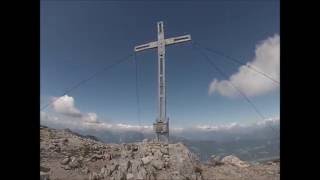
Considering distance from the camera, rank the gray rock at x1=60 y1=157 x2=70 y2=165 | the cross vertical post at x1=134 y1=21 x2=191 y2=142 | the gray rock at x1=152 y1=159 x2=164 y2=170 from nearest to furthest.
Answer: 1. the gray rock at x1=152 y1=159 x2=164 y2=170
2. the cross vertical post at x1=134 y1=21 x2=191 y2=142
3. the gray rock at x1=60 y1=157 x2=70 y2=165

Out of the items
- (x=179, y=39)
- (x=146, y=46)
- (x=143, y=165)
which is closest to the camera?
(x=143, y=165)

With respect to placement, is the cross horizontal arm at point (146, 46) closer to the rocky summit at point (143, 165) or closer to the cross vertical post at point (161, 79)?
the cross vertical post at point (161, 79)

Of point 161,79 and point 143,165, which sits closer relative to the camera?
point 143,165

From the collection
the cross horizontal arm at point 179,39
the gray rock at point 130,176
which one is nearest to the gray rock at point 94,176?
the gray rock at point 130,176

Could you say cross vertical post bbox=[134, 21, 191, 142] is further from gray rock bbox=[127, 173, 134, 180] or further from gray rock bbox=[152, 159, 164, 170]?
gray rock bbox=[127, 173, 134, 180]

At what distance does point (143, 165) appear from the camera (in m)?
14.9

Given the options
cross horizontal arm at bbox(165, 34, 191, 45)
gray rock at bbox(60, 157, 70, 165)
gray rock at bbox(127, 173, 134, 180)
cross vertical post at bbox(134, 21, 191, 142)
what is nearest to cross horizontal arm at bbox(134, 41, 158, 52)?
cross vertical post at bbox(134, 21, 191, 142)

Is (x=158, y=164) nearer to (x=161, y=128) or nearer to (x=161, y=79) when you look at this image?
(x=161, y=128)

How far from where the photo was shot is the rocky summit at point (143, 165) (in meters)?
14.6

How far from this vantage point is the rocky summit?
1465 centimetres

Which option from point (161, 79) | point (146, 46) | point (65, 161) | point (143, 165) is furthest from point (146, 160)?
point (146, 46)
